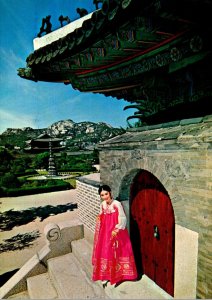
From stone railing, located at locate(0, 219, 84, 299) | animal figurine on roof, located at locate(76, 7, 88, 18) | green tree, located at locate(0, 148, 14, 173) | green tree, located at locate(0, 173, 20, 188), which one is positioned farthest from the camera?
green tree, located at locate(0, 173, 20, 188)

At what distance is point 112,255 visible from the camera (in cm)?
399

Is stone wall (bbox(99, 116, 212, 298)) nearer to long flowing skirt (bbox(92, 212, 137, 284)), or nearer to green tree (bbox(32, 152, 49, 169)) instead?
long flowing skirt (bbox(92, 212, 137, 284))

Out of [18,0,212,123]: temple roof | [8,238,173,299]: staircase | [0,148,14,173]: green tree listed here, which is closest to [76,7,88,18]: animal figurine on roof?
[18,0,212,123]: temple roof

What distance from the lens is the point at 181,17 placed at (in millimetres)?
2164

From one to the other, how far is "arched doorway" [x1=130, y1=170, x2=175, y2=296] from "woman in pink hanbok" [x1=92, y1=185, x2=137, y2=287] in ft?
1.34

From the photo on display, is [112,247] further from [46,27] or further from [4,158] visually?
[4,158]

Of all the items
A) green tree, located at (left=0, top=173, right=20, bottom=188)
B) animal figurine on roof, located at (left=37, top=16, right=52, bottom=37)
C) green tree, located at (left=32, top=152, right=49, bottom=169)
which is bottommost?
green tree, located at (left=0, top=173, right=20, bottom=188)

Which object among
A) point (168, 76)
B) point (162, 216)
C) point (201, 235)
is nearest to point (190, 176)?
point (201, 235)

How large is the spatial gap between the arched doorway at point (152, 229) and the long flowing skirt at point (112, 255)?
407 mm

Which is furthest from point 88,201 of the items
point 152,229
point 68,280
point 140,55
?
point 140,55

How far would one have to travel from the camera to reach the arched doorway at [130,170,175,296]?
12.2 ft

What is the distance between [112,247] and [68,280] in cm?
168

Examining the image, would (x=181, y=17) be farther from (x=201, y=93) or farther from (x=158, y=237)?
(x=158, y=237)

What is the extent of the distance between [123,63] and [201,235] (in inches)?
112
